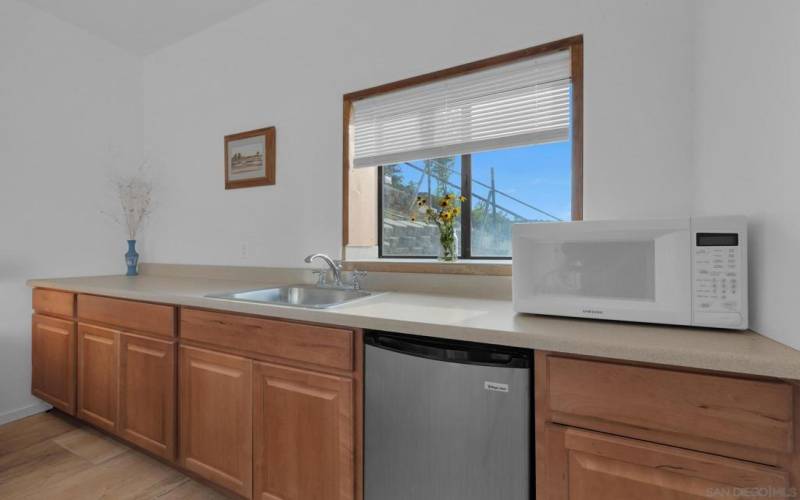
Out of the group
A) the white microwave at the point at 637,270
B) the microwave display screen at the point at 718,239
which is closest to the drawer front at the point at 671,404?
the white microwave at the point at 637,270

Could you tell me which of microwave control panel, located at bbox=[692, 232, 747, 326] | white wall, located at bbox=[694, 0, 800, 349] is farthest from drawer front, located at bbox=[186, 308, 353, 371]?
white wall, located at bbox=[694, 0, 800, 349]

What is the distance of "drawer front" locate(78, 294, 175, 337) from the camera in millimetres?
1717

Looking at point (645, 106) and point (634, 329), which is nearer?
point (634, 329)

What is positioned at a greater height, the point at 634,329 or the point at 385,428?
the point at 634,329

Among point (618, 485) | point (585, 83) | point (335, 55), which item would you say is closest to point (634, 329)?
point (618, 485)

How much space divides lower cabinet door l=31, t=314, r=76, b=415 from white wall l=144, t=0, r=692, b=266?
784 millimetres

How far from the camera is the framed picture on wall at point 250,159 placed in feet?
7.63

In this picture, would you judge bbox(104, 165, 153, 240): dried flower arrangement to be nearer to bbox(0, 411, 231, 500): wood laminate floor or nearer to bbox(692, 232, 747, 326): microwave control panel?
bbox(0, 411, 231, 500): wood laminate floor

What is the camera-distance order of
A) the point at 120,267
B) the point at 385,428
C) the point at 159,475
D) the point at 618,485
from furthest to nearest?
the point at 120,267, the point at 159,475, the point at 385,428, the point at 618,485

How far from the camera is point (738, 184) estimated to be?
1033mm

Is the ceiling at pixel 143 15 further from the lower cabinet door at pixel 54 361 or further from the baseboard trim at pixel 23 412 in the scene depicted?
the baseboard trim at pixel 23 412

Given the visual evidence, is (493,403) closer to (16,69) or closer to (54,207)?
(54,207)

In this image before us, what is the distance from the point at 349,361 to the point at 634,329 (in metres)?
0.86

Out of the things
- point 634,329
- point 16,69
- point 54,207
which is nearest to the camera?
point 634,329
